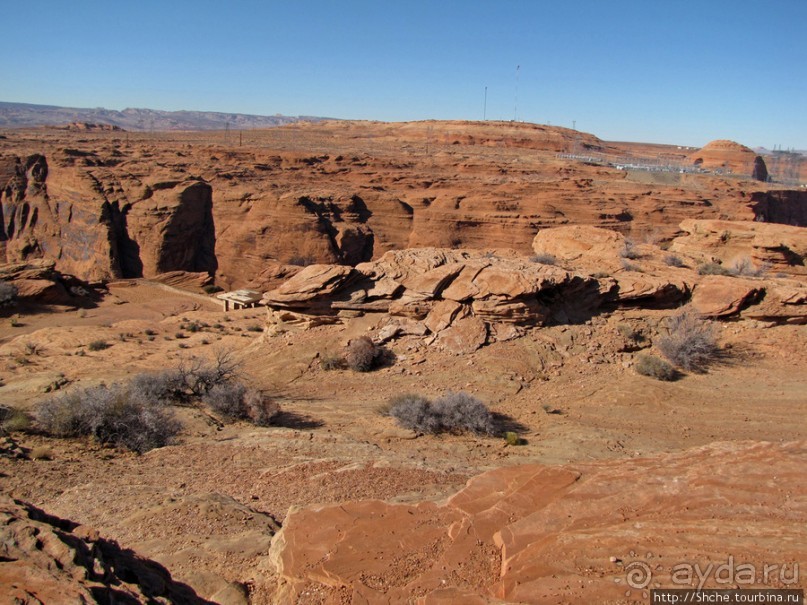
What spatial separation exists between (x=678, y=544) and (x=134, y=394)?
791cm

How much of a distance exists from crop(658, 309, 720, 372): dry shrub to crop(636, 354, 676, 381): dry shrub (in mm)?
301

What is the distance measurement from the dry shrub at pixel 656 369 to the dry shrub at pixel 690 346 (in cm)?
30

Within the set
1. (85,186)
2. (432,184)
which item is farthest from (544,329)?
(85,186)

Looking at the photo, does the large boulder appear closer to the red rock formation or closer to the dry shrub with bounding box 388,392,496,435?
the dry shrub with bounding box 388,392,496,435

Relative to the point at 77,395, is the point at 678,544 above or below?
above

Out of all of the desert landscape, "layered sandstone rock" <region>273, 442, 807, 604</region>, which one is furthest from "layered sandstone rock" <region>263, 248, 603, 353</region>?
"layered sandstone rock" <region>273, 442, 807, 604</region>

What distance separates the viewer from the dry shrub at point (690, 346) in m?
11.4

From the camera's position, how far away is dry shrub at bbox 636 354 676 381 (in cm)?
1109

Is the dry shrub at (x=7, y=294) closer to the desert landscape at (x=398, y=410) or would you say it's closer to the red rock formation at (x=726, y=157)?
the desert landscape at (x=398, y=410)

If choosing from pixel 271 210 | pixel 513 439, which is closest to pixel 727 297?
pixel 513 439

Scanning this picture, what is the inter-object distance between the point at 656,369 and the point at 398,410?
17.5 ft

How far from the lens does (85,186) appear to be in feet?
98.5

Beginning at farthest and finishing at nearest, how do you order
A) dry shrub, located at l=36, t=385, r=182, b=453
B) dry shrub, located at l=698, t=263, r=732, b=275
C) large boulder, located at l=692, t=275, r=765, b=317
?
dry shrub, located at l=698, t=263, r=732, b=275, large boulder, located at l=692, t=275, r=765, b=317, dry shrub, located at l=36, t=385, r=182, b=453

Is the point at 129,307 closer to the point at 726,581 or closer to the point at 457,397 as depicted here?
the point at 457,397
